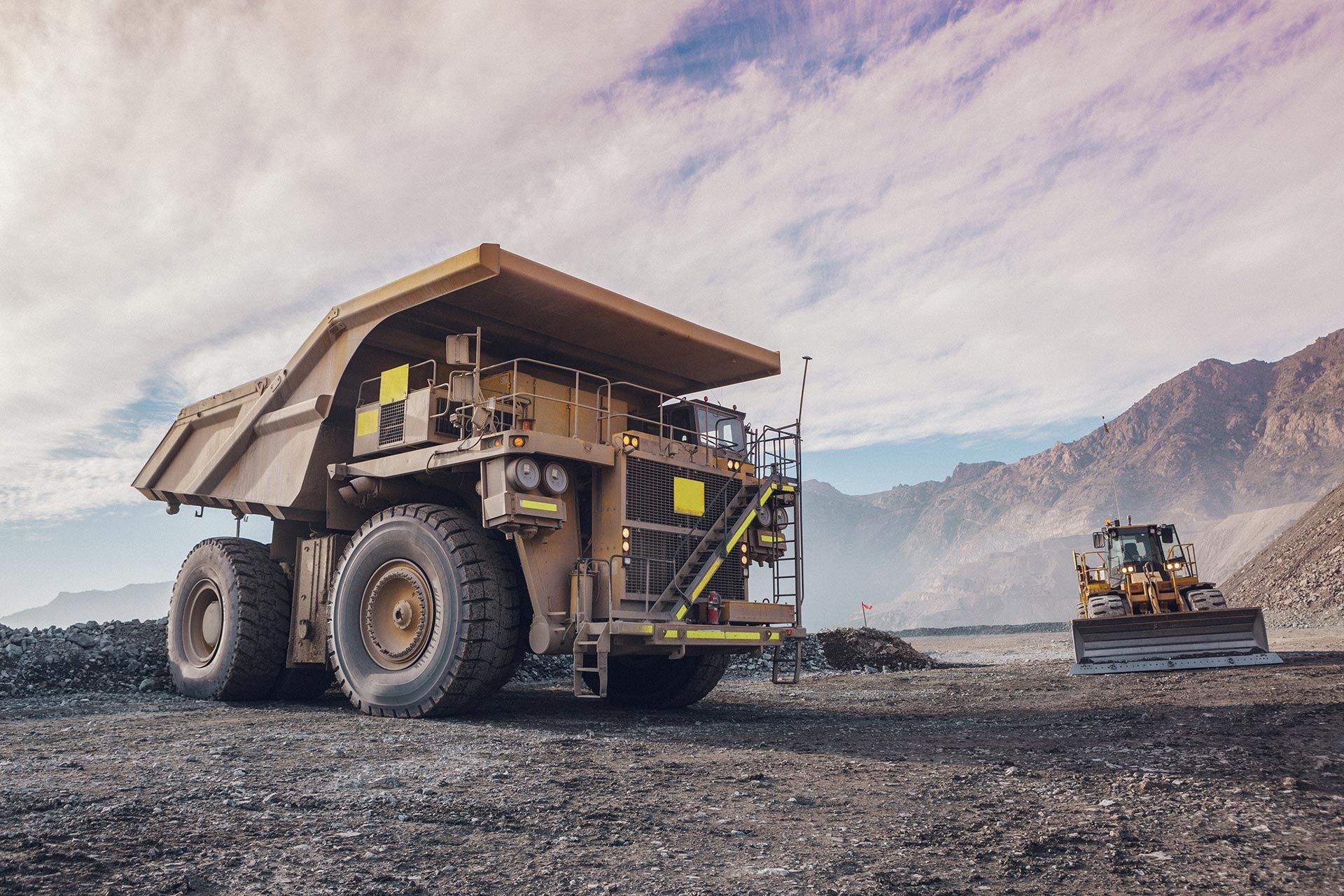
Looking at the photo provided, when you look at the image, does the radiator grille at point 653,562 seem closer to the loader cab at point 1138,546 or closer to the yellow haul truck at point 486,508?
the yellow haul truck at point 486,508

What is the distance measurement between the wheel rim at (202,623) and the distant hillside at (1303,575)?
103 feet

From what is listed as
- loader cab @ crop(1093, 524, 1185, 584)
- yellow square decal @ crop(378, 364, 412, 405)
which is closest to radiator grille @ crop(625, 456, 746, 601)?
yellow square decal @ crop(378, 364, 412, 405)

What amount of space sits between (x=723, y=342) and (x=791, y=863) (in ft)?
20.5

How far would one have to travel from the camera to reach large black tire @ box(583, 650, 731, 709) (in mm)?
→ 9016

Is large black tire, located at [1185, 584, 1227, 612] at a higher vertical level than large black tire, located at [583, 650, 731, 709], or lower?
higher

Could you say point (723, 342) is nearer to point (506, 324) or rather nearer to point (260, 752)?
point (506, 324)

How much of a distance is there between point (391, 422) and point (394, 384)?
0.36 m

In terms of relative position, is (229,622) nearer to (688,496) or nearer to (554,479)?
(554,479)

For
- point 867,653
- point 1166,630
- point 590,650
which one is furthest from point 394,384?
point 1166,630

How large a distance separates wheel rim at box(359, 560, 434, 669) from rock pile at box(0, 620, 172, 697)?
4513 millimetres

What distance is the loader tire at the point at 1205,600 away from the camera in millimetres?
14344

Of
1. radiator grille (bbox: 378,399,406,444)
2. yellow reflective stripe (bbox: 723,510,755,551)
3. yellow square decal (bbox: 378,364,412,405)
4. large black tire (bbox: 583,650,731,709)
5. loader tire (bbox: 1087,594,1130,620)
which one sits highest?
yellow square decal (bbox: 378,364,412,405)

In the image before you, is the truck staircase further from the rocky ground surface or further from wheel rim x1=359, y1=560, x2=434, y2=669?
the rocky ground surface

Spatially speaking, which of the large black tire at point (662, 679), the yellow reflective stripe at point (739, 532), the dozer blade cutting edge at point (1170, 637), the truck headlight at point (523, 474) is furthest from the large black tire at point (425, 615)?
the dozer blade cutting edge at point (1170, 637)
